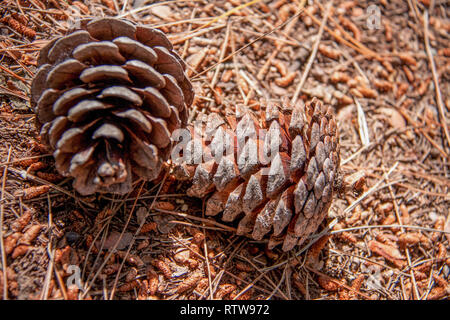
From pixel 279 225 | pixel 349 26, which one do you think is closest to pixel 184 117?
pixel 279 225

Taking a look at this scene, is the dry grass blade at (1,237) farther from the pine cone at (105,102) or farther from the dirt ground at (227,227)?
the pine cone at (105,102)

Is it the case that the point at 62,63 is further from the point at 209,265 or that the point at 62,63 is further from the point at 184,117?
the point at 209,265
